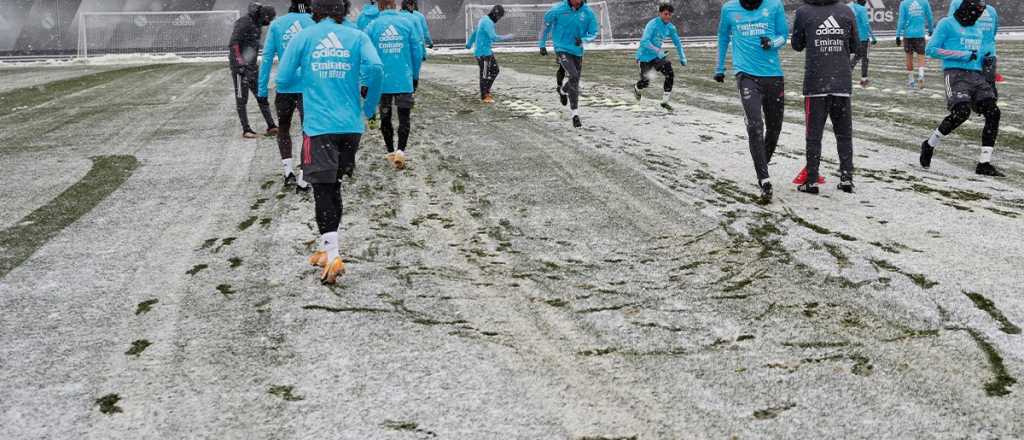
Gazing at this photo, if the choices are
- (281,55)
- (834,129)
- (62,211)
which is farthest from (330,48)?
(834,129)

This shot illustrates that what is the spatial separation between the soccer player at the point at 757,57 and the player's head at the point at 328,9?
3.58 m

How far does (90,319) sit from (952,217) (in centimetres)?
605

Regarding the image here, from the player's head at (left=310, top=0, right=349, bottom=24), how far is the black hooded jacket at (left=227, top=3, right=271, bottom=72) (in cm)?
537

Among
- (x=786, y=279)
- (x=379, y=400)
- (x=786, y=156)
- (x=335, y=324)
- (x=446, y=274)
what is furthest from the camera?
(x=786, y=156)

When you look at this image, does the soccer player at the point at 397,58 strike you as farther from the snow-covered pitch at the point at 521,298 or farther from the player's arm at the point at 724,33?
the player's arm at the point at 724,33

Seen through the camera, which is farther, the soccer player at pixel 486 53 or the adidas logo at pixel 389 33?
the soccer player at pixel 486 53

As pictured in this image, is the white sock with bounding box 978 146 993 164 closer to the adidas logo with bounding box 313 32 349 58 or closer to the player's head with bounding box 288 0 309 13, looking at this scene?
the adidas logo with bounding box 313 32 349 58

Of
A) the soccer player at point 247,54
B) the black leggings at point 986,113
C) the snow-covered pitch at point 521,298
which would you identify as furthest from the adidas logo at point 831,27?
the soccer player at point 247,54

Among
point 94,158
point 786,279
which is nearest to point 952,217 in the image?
point 786,279

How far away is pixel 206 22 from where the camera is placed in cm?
3344

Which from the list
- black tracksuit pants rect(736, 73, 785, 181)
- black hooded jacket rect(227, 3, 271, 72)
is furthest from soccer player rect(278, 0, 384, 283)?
black hooded jacket rect(227, 3, 271, 72)

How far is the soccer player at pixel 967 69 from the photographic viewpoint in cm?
813

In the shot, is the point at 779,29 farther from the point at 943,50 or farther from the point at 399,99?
the point at 399,99

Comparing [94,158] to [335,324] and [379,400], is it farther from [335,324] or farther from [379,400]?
[379,400]
